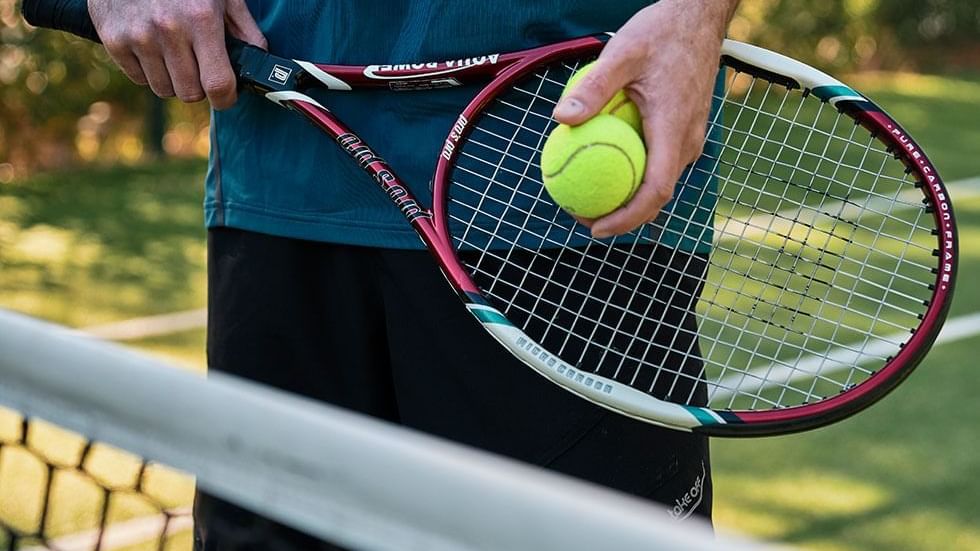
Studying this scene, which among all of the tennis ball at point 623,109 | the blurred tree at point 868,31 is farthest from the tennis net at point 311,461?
the blurred tree at point 868,31

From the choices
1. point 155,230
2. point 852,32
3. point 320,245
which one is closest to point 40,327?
point 320,245

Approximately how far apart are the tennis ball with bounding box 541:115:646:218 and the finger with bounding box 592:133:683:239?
0.05m

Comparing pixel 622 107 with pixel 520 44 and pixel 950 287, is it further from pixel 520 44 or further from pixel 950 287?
pixel 950 287

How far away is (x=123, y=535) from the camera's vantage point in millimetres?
2375

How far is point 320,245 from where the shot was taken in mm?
1396

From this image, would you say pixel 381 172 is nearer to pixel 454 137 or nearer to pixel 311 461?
pixel 454 137

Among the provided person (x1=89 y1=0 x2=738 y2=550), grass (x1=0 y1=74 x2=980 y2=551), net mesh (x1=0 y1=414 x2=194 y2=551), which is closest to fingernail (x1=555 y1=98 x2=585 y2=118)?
person (x1=89 y1=0 x2=738 y2=550)

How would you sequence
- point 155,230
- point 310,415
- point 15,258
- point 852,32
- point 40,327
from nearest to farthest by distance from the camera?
point 310,415 → point 40,327 → point 15,258 → point 155,230 → point 852,32

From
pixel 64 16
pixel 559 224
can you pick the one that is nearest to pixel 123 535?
pixel 64 16

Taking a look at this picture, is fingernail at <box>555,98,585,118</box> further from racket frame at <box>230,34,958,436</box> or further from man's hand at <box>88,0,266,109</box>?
man's hand at <box>88,0,266,109</box>

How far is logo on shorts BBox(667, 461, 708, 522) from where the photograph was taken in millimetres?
1311

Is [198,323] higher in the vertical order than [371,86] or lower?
lower

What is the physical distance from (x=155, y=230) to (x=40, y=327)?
383cm

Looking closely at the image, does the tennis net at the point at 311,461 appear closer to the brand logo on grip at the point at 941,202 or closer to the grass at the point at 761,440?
the brand logo on grip at the point at 941,202
